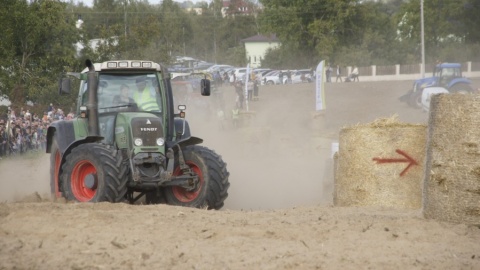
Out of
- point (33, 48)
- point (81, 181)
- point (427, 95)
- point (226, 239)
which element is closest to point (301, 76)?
point (427, 95)

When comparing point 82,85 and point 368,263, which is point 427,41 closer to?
point 82,85

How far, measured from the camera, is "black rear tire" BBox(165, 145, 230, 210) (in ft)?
46.7

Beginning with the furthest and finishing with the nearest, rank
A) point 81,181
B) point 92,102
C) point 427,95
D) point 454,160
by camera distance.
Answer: point 427,95, point 92,102, point 81,181, point 454,160

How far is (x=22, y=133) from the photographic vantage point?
28.7 m

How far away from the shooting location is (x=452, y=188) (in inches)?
370

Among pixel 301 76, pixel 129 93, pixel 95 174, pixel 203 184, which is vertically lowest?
pixel 203 184

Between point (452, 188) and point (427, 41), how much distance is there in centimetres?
6983

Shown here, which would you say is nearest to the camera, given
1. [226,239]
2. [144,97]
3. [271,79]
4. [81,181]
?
[226,239]

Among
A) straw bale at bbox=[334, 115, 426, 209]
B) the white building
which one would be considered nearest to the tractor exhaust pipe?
straw bale at bbox=[334, 115, 426, 209]

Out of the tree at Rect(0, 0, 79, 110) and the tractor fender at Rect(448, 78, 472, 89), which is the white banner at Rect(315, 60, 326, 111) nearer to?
the tree at Rect(0, 0, 79, 110)

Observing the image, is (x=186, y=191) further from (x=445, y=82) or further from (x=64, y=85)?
(x=445, y=82)

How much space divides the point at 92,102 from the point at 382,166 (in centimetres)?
494

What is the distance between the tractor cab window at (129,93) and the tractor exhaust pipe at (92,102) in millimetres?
136

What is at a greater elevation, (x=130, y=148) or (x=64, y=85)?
(x=64, y=85)
